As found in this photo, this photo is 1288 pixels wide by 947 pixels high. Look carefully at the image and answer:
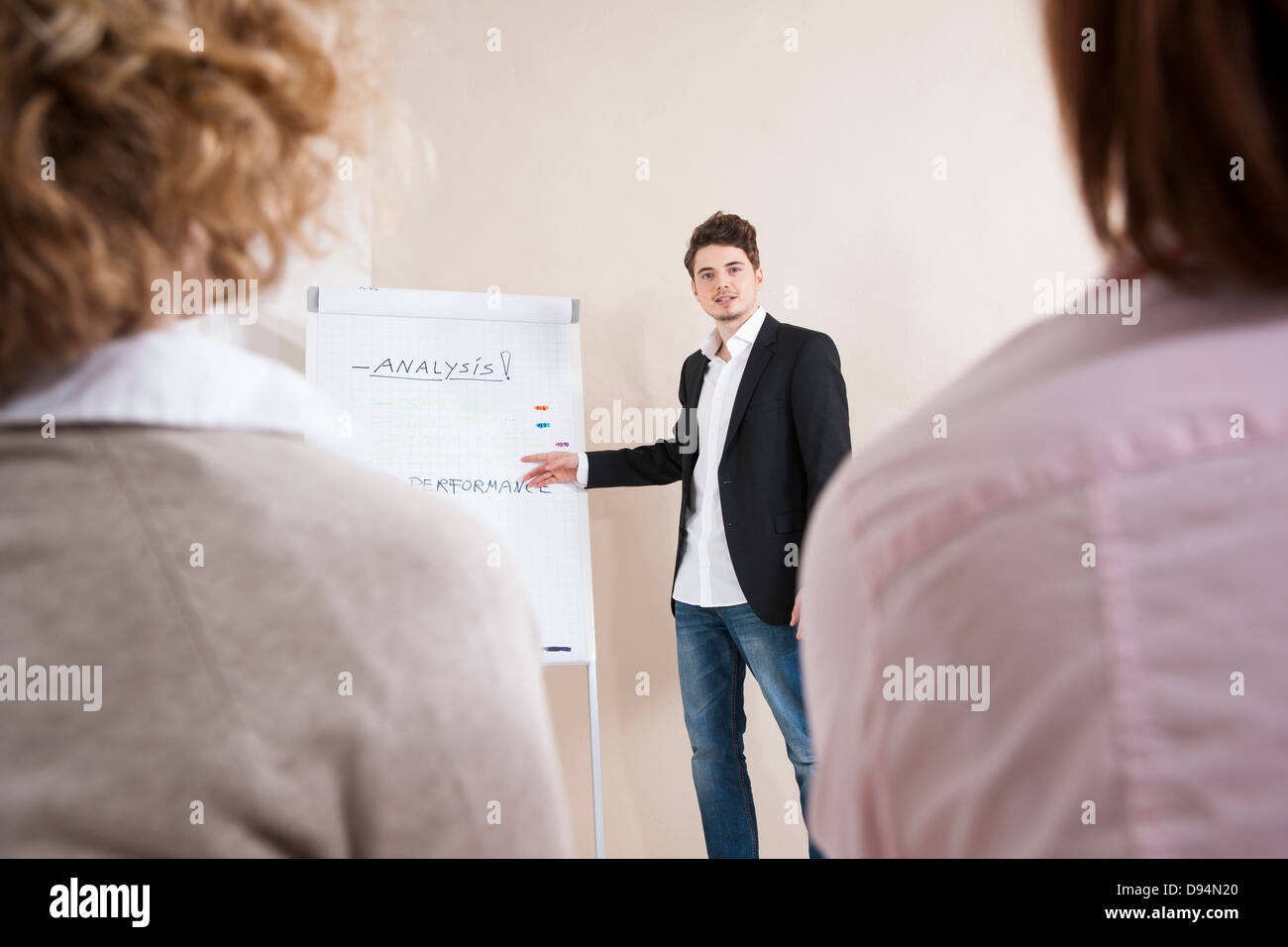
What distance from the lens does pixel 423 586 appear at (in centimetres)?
44

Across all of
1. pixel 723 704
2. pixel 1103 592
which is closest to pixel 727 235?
pixel 723 704

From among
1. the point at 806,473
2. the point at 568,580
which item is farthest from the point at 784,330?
the point at 568,580

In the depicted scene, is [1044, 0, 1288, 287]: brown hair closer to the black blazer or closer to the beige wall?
the black blazer

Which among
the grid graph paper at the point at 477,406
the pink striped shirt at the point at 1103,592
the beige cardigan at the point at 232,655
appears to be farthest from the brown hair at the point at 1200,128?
the grid graph paper at the point at 477,406

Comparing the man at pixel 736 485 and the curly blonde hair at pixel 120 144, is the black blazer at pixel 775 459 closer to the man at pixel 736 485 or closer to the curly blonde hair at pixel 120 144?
the man at pixel 736 485

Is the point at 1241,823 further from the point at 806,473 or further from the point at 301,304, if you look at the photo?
the point at 301,304

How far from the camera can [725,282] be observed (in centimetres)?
241

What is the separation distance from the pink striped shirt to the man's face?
6.81ft

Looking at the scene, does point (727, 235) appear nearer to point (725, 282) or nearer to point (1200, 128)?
point (725, 282)

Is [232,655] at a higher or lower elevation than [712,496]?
lower

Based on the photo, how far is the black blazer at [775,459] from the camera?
224 cm

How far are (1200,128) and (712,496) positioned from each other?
6.69 ft

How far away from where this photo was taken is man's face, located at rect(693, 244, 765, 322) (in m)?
2.41

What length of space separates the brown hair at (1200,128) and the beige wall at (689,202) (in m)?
2.35
